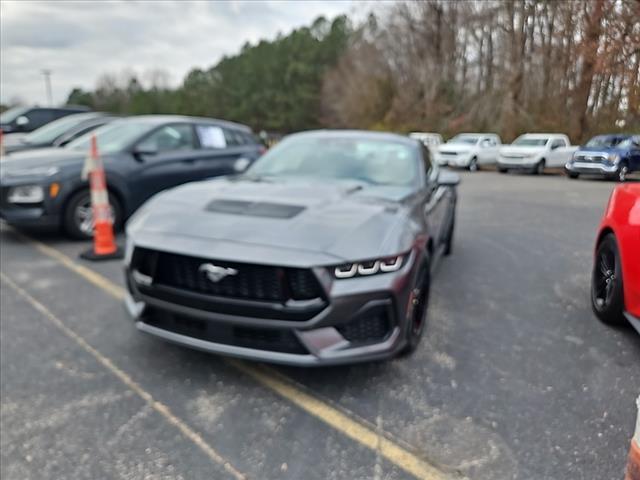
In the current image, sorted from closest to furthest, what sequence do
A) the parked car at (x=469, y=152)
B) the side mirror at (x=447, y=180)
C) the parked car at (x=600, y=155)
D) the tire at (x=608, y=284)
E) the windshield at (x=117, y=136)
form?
the tire at (x=608, y=284), the side mirror at (x=447, y=180), the windshield at (x=117, y=136), the parked car at (x=600, y=155), the parked car at (x=469, y=152)

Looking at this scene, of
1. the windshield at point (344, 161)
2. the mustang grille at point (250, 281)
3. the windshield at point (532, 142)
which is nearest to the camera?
the mustang grille at point (250, 281)

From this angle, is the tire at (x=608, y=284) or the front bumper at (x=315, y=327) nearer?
the front bumper at (x=315, y=327)

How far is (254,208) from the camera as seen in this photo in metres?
3.03

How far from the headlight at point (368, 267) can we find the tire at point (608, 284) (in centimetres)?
181

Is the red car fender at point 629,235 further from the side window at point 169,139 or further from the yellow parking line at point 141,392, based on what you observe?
the side window at point 169,139

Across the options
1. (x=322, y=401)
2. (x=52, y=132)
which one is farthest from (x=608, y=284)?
(x=52, y=132)

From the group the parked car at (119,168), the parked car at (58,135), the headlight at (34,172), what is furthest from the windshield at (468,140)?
the headlight at (34,172)

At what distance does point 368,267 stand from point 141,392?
4.52 feet

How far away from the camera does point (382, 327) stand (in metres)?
2.63

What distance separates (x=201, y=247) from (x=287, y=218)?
0.52 meters

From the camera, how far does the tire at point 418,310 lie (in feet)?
9.67

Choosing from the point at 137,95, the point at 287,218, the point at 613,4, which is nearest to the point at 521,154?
the point at 613,4

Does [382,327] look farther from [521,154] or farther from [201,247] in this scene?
[521,154]

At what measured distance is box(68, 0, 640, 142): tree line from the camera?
1783 centimetres
